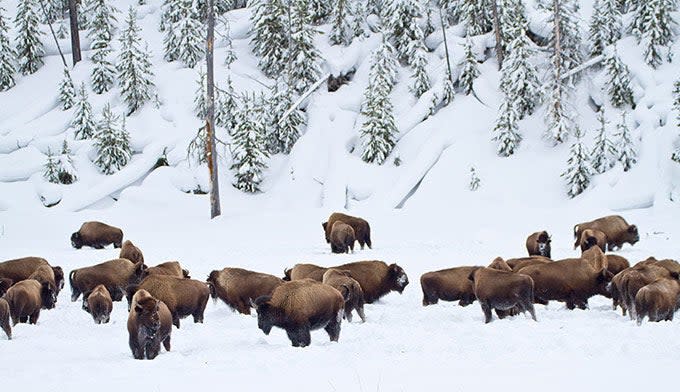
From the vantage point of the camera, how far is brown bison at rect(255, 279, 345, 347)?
31.0 ft

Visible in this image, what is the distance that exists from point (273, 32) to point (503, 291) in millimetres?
34130

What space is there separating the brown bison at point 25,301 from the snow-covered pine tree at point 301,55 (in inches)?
1173

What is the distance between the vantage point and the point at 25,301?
36.7ft

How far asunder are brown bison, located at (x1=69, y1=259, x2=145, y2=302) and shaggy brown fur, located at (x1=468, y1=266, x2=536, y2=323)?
6821 mm

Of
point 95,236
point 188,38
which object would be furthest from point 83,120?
point 95,236

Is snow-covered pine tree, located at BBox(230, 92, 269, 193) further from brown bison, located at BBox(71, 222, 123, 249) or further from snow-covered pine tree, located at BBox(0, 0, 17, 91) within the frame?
snow-covered pine tree, located at BBox(0, 0, 17, 91)

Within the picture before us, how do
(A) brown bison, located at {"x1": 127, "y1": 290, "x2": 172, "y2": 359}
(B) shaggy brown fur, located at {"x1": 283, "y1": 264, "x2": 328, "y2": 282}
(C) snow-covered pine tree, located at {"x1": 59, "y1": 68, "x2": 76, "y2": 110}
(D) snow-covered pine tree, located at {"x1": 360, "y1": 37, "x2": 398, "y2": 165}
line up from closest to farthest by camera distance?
(A) brown bison, located at {"x1": 127, "y1": 290, "x2": 172, "y2": 359} → (B) shaggy brown fur, located at {"x1": 283, "y1": 264, "x2": 328, "y2": 282} → (D) snow-covered pine tree, located at {"x1": 360, "y1": 37, "x2": 398, "y2": 165} → (C) snow-covered pine tree, located at {"x1": 59, "y1": 68, "x2": 76, "y2": 110}

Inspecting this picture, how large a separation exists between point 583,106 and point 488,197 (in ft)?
29.4

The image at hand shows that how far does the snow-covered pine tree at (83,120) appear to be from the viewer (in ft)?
125

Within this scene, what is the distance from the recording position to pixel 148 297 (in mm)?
8977

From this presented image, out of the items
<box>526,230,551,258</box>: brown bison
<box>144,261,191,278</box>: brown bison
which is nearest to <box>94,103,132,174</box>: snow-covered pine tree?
<box>144,261,191,278</box>: brown bison

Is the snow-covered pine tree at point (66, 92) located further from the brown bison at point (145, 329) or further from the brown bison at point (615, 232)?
the brown bison at point (145, 329)

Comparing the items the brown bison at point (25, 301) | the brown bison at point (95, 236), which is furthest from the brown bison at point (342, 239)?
the brown bison at point (25, 301)

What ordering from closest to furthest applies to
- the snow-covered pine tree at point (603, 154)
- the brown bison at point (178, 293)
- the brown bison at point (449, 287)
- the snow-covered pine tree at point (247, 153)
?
the brown bison at point (178, 293) < the brown bison at point (449, 287) < the snow-covered pine tree at point (603, 154) < the snow-covered pine tree at point (247, 153)
